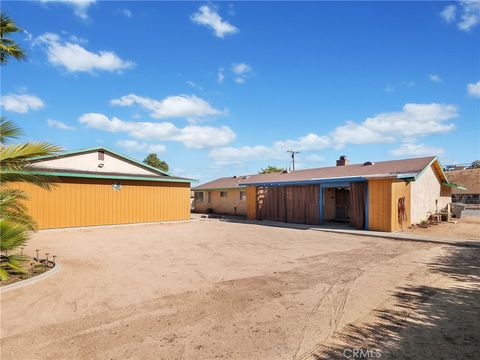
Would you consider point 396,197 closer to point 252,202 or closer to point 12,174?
point 252,202

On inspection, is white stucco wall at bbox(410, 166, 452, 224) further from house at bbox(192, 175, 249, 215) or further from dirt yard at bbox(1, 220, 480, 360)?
house at bbox(192, 175, 249, 215)

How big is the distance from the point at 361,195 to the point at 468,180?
1413 inches

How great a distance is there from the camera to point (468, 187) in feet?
137

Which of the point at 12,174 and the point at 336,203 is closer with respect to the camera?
the point at 12,174

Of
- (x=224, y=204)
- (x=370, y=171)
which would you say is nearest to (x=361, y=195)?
(x=370, y=171)

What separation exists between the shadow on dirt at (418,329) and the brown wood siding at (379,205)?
30.8 feet

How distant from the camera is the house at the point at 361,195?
16.1 m

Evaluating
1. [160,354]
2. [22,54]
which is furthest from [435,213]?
[22,54]

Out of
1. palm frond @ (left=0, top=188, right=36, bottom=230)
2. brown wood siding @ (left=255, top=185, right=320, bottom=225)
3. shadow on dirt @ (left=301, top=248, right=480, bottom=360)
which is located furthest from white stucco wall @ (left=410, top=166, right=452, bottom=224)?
palm frond @ (left=0, top=188, right=36, bottom=230)

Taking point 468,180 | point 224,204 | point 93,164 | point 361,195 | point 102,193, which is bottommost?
point 224,204

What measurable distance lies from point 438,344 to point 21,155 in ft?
26.1

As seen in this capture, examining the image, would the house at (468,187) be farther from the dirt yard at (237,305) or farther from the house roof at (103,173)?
the house roof at (103,173)

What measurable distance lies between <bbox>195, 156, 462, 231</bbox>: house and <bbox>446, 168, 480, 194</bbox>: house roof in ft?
72.4

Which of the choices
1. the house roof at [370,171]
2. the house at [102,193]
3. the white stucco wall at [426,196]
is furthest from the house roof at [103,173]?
the white stucco wall at [426,196]
